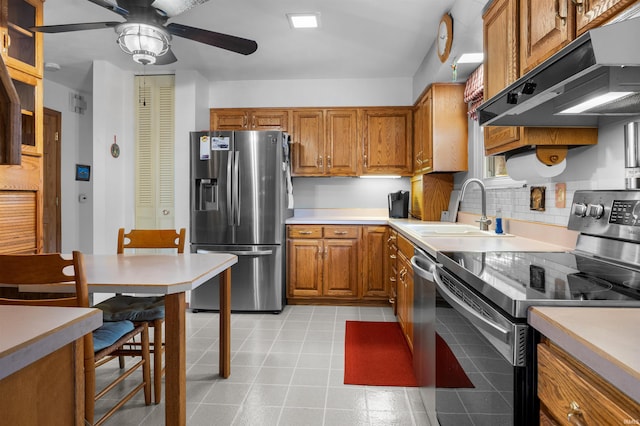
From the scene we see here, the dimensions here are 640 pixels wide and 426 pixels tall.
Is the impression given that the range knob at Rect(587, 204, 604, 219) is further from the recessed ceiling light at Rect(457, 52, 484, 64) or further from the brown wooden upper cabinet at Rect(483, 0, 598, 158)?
the recessed ceiling light at Rect(457, 52, 484, 64)

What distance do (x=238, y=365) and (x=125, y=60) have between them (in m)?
3.30

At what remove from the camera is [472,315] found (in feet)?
3.63

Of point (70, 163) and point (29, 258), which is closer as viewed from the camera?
point (29, 258)

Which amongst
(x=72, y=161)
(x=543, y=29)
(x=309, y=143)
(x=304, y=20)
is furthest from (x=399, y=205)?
(x=72, y=161)

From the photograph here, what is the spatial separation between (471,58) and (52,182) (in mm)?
4655

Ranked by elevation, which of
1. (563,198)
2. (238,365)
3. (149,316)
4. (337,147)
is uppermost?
(337,147)

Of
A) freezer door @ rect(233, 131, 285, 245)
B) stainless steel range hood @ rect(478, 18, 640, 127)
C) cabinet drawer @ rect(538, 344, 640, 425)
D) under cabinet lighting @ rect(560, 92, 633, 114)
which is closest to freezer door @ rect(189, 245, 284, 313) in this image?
freezer door @ rect(233, 131, 285, 245)

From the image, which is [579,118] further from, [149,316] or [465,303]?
[149,316]

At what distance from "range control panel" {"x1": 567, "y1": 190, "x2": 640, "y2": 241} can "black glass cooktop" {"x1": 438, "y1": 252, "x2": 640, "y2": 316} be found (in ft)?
0.37

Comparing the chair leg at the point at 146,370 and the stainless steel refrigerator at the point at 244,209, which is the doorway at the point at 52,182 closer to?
the stainless steel refrigerator at the point at 244,209

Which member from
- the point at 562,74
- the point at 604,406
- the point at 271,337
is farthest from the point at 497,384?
the point at 271,337

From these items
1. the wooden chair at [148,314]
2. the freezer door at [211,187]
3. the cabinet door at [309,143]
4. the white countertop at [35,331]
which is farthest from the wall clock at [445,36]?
the white countertop at [35,331]

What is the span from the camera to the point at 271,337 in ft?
10.2

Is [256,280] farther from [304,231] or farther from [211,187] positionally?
[211,187]
